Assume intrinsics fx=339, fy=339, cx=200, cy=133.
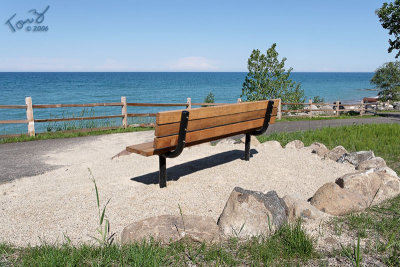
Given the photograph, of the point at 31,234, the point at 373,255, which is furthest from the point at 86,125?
the point at 373,255

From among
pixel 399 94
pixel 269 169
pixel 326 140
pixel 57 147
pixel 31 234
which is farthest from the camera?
pixel 399 94

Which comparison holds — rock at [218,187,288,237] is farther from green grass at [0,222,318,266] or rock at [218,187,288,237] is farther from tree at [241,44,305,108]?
tree at [241,44,305,108]

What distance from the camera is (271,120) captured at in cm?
657

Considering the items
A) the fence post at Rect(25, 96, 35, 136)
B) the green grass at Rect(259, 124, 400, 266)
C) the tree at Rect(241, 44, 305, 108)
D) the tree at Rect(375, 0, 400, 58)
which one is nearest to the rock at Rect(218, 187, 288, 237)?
the green grass at Rect(259, 124, 400, 266)

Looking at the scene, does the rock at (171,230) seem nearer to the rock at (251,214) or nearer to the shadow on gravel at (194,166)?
the rock at (251,214)

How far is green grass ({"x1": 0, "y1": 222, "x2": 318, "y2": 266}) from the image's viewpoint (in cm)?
277

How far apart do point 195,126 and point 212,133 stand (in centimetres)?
48

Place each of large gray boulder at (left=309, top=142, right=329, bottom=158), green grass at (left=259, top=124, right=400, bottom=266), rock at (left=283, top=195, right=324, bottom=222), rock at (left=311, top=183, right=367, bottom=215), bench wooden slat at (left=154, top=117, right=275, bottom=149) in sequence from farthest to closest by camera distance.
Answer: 1. large gray boulder at (left=309, top=142, right=329, bottom=158)
2. bench wooden slat at (left=154, top=117, right=275, bottom=149)
3. rock at (left=311, top=183, right=367, bottom=215)
4. rock at (left=283, top=195, right=324, bottom=222)
5. green grass at (left=259, top=124, right=400, bottom=266)

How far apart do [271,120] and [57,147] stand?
6033mm

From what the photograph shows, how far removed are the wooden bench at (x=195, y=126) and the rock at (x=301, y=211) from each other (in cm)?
175

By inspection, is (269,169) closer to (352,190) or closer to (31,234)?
(352,190)

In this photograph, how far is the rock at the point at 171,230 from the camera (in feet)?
10.7

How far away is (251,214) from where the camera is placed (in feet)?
11.7

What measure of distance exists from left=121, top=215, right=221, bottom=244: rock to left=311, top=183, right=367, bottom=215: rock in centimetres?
149
